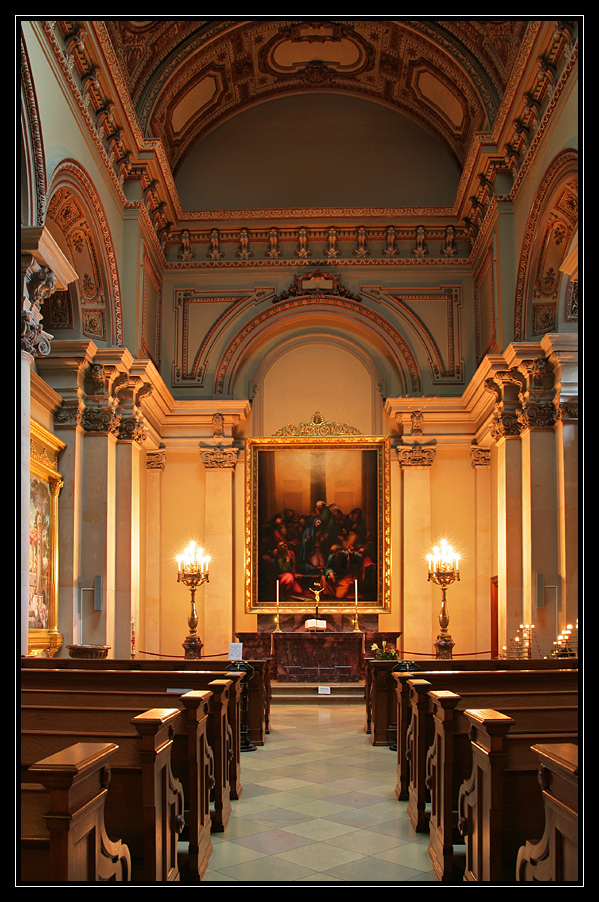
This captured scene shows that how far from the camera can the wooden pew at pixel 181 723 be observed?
548cm

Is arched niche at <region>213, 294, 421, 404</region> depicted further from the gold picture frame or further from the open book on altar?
A: the gold picture frame

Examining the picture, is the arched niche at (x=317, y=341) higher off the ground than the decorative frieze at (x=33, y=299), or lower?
higher

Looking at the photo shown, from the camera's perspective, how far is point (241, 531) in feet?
59.9

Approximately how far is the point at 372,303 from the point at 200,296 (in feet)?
12.1

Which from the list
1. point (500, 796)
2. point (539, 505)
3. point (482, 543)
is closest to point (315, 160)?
point (482, 543)

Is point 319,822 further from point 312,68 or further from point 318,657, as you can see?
point 312,68

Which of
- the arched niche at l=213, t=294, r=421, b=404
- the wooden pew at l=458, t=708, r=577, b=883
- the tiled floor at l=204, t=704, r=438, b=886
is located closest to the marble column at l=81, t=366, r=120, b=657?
the tiled floor at l=204, t=704, r=438, b=886

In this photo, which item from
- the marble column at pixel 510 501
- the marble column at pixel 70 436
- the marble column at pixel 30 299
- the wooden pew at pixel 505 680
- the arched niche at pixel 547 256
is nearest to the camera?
the wooden pew at pixel 505 680

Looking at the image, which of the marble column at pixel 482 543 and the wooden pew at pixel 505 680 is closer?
the wooden pew at pixel 505 680

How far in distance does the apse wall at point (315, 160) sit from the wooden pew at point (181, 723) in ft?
47.8

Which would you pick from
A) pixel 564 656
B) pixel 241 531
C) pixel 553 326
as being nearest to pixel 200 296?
pixel 241 531

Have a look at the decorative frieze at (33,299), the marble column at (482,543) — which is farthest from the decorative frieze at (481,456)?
the decorative frieze at (33,299)

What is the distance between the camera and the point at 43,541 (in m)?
12.6

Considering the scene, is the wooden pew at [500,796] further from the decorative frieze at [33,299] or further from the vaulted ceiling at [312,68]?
the vaulted ceiling at [312,68]
